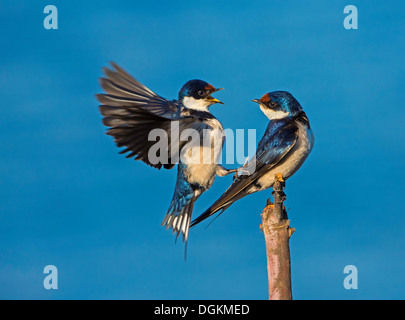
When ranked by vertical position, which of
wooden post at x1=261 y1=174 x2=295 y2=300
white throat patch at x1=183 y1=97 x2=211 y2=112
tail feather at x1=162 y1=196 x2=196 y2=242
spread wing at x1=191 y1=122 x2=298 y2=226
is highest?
white throat patch at x1=183 y1=97 x2=211 y2=112

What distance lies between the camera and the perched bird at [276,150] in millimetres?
11812

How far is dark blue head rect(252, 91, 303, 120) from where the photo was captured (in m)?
12.3

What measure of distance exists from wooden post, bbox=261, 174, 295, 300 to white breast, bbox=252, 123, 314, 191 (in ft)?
2.38

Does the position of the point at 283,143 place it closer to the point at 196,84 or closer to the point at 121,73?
the point at 196,84

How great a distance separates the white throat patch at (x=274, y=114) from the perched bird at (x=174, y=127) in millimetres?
1049

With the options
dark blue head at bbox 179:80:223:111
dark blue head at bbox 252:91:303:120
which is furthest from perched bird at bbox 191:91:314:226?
dark blue head at bbox 179:80:223:111

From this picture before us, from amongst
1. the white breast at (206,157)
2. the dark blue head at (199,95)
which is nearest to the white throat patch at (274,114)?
the dark blue head at (199,95)

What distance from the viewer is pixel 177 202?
39.3ft

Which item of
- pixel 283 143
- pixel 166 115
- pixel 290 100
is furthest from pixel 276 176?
pixel 166 115

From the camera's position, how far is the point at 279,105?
12328 millimetres

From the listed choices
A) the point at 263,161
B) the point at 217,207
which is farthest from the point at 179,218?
the point at 263,161

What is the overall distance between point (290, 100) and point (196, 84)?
5.23 feet

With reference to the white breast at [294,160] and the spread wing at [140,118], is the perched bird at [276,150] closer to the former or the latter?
the white breast at [294,160]

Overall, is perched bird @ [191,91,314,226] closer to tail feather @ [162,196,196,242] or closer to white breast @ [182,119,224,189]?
tail feather @ [162,196,196,242]
